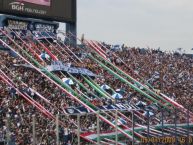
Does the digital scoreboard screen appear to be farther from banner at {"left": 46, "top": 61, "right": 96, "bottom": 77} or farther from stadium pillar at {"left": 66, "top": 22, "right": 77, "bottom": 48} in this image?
banner at {"left": 46, "top": 61, "right": 96, "bottom": 77}

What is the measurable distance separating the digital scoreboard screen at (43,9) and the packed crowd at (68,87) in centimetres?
185

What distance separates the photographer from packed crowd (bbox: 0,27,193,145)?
21.0 metres

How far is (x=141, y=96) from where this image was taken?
1409 inches

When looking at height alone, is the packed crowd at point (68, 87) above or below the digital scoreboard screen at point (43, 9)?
below

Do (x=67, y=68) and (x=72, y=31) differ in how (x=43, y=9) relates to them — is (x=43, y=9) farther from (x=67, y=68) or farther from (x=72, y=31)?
(x=67, y=68)

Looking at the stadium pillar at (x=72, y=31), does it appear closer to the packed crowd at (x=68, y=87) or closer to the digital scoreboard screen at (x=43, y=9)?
the digital scoreboard screen at (x=43, y=9)

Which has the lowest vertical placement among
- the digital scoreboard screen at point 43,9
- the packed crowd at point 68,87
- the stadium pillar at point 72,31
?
the packed crowd at point 68,87

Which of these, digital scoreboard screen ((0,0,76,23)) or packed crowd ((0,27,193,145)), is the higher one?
digital scoreboard screen ((0,0,76,23))

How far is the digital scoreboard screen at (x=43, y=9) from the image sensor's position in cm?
3659

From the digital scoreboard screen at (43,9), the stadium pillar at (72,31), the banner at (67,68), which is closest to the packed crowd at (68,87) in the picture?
the banner at (67,68)

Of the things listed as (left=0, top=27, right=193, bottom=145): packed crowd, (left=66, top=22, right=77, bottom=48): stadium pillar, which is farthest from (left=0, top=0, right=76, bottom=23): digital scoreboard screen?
(left=0, top=27, right=193, bottom=145): packed crowd

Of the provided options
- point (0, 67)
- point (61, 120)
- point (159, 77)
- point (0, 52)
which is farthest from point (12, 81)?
point (159, 77)

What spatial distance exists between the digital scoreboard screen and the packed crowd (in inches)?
73.0

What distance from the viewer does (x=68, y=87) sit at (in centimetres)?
3170
